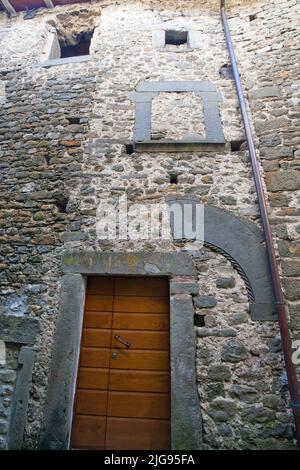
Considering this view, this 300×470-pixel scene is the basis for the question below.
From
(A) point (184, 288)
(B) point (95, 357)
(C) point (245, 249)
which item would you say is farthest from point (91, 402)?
(C) point (245, 249)

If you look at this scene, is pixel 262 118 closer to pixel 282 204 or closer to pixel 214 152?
pixel 214 152

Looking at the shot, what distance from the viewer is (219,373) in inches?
99.7

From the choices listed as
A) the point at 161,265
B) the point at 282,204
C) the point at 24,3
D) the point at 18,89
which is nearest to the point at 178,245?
the point at 161,265

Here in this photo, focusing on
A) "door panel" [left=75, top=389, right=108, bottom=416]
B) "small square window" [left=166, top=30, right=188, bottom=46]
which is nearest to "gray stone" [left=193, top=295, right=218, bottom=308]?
"door panel" [left=75, top=389, right=108, bottom=416]

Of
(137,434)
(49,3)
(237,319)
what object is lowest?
(137,434)

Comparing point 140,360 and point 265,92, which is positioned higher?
point 265,92

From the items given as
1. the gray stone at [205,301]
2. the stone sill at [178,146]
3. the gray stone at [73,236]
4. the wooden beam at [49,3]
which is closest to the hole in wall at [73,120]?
the stone sill at [178,146]

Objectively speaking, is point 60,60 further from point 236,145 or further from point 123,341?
point 123,341

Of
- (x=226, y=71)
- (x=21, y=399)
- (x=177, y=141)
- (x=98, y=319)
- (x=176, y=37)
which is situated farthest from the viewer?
(x=176, y=37)

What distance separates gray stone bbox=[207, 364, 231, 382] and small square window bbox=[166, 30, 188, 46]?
476 centimetres

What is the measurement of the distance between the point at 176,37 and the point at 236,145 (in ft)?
8.18

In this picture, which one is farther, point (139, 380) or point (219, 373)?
point (139, 380)

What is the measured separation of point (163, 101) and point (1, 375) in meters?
3.68

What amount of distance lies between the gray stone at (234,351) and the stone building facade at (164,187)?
0.02 m
